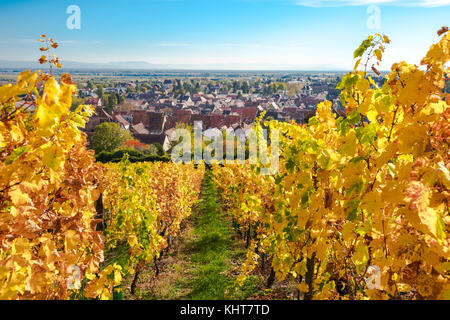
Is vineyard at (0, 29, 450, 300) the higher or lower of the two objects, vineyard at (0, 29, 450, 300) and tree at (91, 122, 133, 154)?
the higher

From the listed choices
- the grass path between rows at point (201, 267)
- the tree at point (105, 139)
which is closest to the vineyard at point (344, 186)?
the grass path between rows at point (201, 267)

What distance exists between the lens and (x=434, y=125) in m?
1.28

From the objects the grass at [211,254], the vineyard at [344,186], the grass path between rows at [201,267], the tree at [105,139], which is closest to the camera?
the vineyard at [344,186]

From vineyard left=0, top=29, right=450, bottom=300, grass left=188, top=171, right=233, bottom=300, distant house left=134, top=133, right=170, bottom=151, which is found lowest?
grass left=188, top=171, right=233, bottom=300

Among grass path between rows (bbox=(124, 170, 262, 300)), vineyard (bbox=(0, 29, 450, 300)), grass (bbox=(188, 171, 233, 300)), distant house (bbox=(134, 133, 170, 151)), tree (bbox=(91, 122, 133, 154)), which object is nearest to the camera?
vineyard (bbox=(0, 29, 450, 300))

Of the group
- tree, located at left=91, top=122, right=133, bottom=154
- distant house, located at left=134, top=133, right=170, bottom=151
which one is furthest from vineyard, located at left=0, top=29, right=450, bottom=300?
distant house, located at left=134, top=133, right=170, bottom=151

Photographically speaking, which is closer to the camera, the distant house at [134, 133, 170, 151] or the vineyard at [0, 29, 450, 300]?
the vineyard at [0, 29, 450, 300]

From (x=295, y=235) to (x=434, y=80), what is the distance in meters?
1.52

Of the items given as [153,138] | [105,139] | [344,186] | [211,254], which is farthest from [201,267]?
[153,138]

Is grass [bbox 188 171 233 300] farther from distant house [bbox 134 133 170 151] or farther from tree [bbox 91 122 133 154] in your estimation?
distant house [bbox 134 133 170 151]

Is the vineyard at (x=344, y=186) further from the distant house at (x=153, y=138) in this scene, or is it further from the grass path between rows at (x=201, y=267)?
the distant house at (x=153, y=138)

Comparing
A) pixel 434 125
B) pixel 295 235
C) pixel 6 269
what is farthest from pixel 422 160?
pixel 6 269

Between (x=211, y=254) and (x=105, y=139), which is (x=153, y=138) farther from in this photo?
(x=211, y=254)
